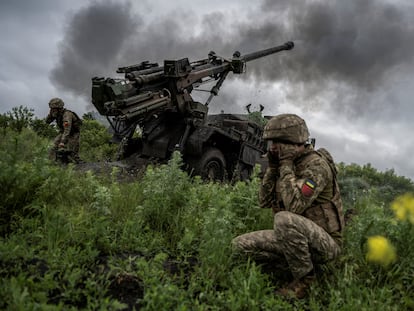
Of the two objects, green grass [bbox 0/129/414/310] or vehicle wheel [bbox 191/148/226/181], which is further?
vehicle wheel [bbox 191/148/226/181]

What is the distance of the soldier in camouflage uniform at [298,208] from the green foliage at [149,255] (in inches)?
7.5

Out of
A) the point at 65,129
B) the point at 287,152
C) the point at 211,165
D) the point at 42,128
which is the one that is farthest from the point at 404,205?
the point at 42,128

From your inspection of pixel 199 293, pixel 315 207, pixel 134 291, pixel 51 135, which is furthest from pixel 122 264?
pixel 51 135

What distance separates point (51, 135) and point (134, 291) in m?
12.6

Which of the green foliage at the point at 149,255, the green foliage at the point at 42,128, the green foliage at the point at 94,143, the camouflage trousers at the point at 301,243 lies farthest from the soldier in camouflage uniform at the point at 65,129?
Answer: the camouflage trousers at the point at 301,243

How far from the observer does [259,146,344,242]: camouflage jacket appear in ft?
11.9

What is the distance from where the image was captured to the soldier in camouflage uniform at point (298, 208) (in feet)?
11.8

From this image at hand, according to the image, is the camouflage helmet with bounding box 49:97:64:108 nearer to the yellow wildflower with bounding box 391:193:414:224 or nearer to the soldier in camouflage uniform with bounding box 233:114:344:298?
the soldier in camouflage uniform with bounding box 233:114:344:298

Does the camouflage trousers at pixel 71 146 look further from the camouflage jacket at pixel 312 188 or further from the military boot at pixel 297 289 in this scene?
the military boot at pixel 297 289

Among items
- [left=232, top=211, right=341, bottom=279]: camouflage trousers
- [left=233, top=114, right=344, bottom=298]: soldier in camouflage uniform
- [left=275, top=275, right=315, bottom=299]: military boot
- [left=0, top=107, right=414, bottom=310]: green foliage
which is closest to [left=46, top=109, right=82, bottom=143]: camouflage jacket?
[left=0, top=107, right=414, bottom=310]: green foliage

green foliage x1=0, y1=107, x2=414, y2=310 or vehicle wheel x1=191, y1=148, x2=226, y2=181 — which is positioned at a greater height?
vehicle wheel x1=191, y1=148, x2=226, y2=181

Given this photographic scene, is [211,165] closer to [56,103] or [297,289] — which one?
[56,103]

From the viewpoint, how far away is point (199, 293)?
346cm

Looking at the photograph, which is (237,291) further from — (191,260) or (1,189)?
(1,189)
